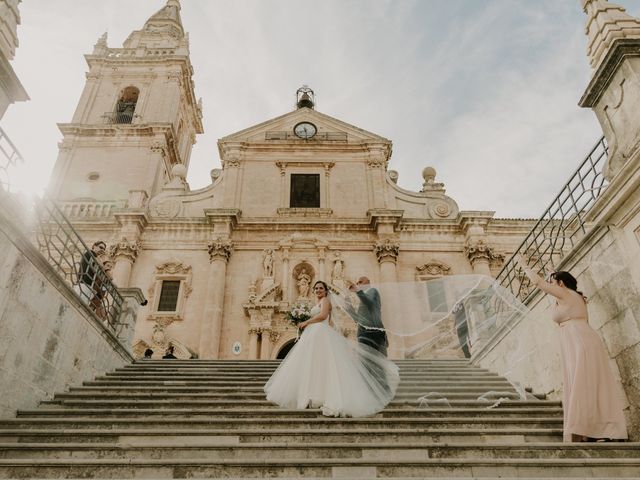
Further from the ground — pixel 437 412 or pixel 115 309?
pixel 115 309

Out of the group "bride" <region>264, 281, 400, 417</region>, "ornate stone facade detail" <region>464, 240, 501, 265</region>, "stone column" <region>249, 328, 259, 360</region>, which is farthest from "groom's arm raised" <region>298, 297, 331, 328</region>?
"ornate stone facade detail" <region>464, 240, 501, 265</region>

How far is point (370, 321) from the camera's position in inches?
270

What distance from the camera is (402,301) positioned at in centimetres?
829

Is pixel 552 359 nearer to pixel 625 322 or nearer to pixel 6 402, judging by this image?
pixel 625 322

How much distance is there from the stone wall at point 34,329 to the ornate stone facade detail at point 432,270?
12.8m

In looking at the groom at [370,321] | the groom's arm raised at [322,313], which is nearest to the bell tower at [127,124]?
the groom at [370,321]

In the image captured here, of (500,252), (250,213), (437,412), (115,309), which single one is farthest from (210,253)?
(437,412)

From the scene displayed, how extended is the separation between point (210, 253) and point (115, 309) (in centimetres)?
814

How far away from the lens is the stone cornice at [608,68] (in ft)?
18.2

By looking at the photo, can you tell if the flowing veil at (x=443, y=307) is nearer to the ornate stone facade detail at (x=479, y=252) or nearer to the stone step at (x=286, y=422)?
the stone step at (x=286, y=422)

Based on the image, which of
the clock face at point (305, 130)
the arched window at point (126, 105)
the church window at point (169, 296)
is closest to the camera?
the church window at point (169, 296)

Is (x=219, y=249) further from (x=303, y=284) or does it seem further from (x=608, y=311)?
(x=608, y=311)

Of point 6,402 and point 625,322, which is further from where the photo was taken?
point 6,402

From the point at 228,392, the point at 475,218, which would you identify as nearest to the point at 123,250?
the point at 228,392
